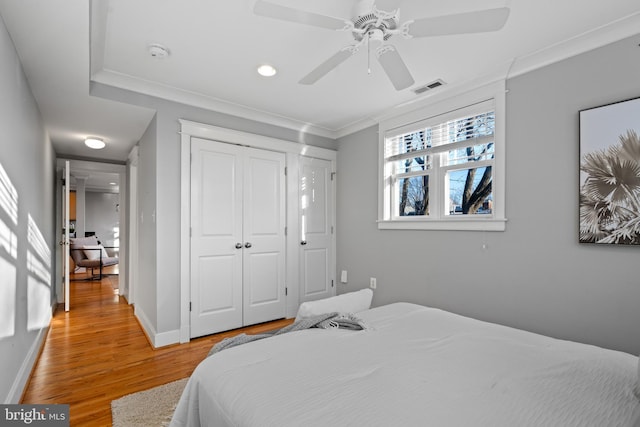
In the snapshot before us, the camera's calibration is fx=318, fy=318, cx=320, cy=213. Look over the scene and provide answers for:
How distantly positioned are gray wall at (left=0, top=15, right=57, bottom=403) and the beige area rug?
0.59 meters

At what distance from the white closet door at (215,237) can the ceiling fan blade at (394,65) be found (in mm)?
2007

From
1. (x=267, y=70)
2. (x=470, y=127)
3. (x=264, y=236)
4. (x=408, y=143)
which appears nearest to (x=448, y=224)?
(x=470, y=127)

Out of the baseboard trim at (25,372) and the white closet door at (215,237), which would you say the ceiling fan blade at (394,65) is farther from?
the baseboard trim at (25,372)

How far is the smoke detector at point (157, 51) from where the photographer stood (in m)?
2.24

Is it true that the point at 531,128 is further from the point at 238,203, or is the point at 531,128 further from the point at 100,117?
the point at 100,117

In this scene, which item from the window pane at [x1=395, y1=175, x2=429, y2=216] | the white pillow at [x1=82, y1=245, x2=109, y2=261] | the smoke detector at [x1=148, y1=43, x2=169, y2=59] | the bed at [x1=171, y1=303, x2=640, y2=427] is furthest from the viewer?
the white pillow at [x1=82, y1=245, x2=109, y2=261]

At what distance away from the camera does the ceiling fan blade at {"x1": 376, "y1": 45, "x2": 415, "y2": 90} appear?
177 cm

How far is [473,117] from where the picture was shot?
287 centimetres

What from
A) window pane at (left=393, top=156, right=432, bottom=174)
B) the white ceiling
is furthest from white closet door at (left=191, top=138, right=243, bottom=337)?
window pane at (left=393, top=156, right=432, bottom=174)

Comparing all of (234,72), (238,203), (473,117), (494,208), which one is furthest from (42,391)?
(473,117)

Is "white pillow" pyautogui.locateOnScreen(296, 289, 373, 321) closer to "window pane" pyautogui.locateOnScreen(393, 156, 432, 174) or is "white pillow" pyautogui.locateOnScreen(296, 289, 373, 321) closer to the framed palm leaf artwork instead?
the framed palm leaf artwork

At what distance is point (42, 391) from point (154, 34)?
255 cm

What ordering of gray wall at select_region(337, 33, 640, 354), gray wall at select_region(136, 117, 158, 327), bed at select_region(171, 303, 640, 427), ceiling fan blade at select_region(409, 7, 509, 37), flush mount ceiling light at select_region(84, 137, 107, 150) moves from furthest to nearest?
flush mount ceiling light at select_region(84, 137, 107, 150) < gray wall at select_region(136, 117, 158, 327) < gray wall at select_region(337, 33, 640, 354) < ceiling fan blade at select_region(409, 7, 509, 37) < bed at select_region(171, 303, 640, 427)

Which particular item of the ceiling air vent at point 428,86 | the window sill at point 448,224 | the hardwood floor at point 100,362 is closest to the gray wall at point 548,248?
the window sill at point 448,224
